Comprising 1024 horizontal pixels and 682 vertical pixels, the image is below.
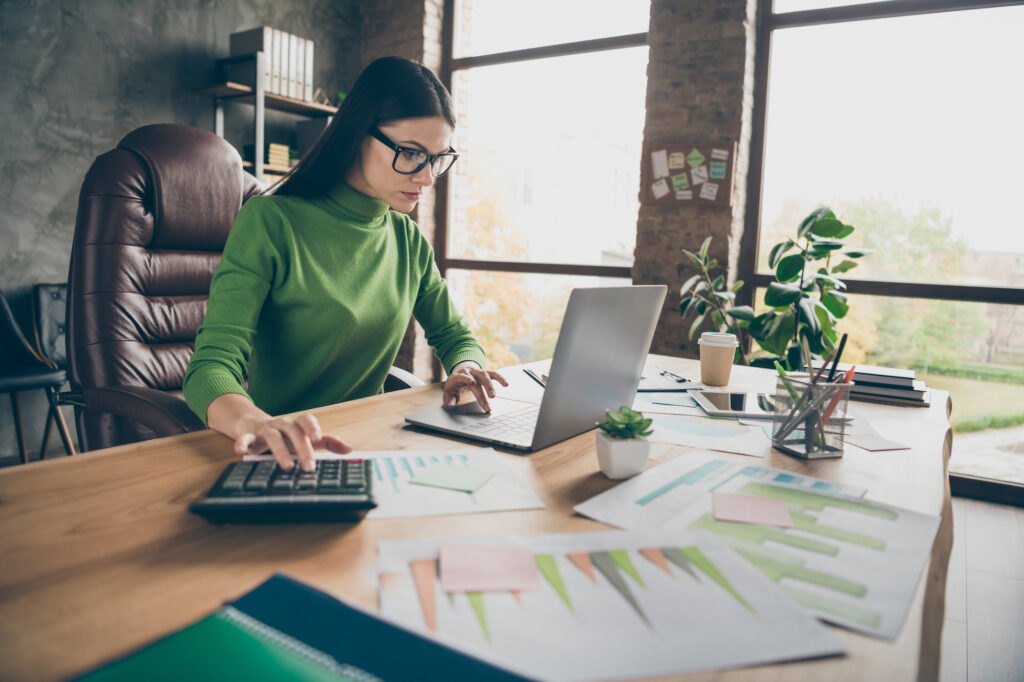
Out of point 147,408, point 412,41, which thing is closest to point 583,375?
point 147,408

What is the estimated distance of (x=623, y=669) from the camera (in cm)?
46

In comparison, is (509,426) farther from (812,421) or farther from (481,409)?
(812,421)

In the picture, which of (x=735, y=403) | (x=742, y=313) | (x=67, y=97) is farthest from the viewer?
(x=67, y=97)

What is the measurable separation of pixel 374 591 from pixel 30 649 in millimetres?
240

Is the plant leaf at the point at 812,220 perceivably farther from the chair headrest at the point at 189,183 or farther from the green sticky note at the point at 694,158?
the green sticky note at the point at 694,158

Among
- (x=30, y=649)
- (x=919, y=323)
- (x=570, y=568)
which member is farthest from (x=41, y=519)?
(x=919, y=323)

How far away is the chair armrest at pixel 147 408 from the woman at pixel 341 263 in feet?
0.40

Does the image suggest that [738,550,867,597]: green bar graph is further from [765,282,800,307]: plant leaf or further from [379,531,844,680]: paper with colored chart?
[765,282,800,307]: plant leaf

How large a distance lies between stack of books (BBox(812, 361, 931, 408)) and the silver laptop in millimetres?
629

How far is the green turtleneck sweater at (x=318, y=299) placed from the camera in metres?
1.24

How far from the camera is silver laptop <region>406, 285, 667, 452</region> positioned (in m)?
0.91

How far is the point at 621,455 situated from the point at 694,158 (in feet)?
8.44

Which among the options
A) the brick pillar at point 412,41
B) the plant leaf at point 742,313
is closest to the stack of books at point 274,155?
the brick pillar at point 412,41

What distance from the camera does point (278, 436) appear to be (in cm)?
78
